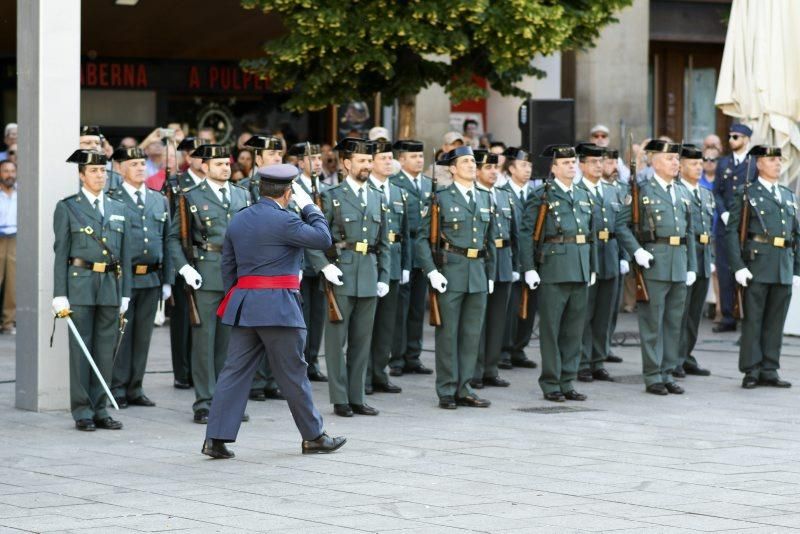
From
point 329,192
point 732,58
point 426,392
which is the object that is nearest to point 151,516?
point 329,192

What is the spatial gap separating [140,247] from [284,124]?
12.9m

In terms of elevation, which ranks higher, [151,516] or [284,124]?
[284,124]

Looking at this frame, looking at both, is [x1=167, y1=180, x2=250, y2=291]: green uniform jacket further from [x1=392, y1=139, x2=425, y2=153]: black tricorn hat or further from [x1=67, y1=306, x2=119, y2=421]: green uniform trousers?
[x1=392, y1=139, x2=425, y2=153]: black tricorn hat

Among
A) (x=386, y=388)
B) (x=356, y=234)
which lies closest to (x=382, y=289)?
(x=356, y=234)

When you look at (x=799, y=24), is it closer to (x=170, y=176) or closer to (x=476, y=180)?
(x=476, y=180)

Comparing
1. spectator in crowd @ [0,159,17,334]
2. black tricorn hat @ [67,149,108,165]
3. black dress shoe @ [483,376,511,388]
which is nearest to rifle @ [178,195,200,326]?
black tricorn hat @ [67,149,108,165]

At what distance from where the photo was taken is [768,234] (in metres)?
13.2

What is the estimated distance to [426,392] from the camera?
506 inches

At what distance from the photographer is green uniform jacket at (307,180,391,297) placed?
11.5 meters

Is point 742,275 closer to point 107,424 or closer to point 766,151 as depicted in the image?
point 766,151

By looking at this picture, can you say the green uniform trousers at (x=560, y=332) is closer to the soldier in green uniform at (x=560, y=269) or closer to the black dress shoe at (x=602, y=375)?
the soldier in green uniform at (x=560, y=269)

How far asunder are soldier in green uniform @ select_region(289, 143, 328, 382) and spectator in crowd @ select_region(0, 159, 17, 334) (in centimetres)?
446

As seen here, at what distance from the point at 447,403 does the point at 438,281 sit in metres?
0.93

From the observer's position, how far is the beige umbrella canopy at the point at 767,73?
15867 mm
